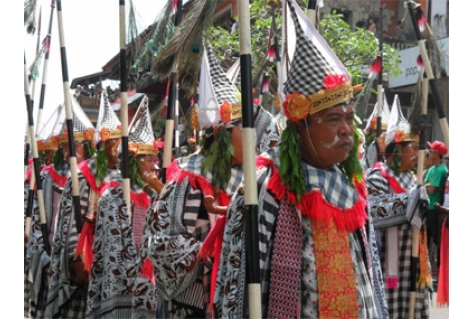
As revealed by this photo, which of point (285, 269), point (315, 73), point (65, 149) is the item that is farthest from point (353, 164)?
point (65, 149)

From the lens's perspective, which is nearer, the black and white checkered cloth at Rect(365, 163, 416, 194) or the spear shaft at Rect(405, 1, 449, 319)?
the spear shaft at Rect(405, 1, 449, 319)

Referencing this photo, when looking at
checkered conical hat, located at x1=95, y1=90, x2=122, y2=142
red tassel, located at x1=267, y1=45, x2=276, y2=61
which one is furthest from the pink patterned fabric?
red tassel, located at x1=267, y1=45, x2=276, y2=61

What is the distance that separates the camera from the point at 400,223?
23.2 ft

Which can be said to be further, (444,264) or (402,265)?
(402,265)

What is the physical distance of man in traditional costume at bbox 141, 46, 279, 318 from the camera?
4832 millimetres

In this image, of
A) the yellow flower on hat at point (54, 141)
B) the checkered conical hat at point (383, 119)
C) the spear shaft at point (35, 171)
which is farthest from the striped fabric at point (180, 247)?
the checkered conical hat at point (383, 119)

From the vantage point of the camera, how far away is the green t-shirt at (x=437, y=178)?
6.88 metres

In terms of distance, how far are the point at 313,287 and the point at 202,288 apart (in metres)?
1.25

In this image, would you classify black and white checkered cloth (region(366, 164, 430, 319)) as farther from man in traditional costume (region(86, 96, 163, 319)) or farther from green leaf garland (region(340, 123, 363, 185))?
green leaf garland (region(340, 123, 363, 185))

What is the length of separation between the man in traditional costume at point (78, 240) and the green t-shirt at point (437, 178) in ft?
8.96

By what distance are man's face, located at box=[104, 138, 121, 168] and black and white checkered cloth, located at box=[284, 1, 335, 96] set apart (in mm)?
3805

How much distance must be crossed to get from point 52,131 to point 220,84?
511 centimetres

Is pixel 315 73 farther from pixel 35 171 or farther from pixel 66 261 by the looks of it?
pixel 66 261

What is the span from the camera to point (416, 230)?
6391 mm
